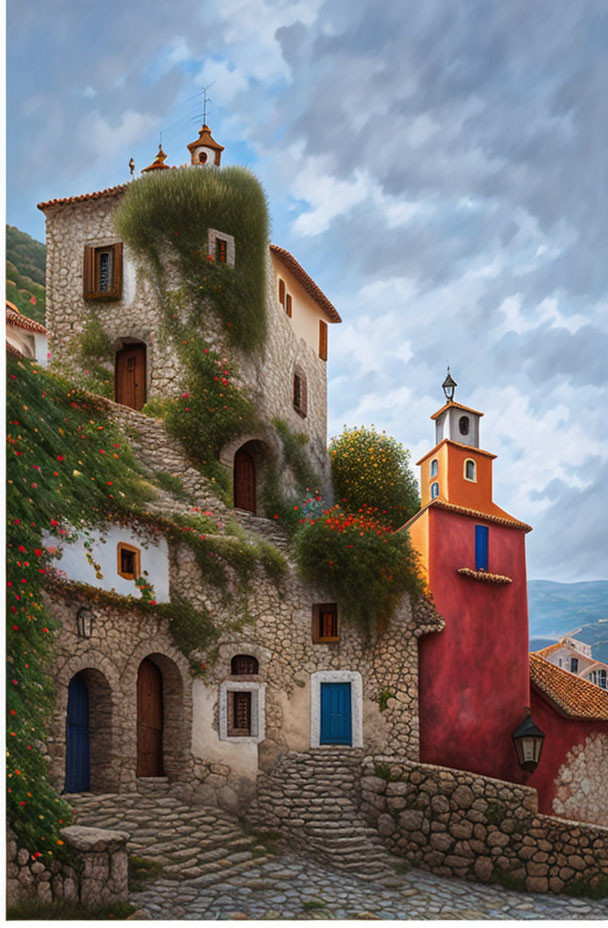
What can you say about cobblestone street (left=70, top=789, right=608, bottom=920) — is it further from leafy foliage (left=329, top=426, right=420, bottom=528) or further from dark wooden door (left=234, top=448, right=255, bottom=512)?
leafy foliage (left=329, top=426, right=420, bottom=528)

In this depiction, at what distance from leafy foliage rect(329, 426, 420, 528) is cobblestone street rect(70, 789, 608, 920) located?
173 inches

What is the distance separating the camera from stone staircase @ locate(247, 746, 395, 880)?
9086 mm

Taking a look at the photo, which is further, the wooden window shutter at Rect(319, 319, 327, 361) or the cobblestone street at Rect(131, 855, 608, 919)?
the wooden window shutter at Rect(319, 319, 327, 361)

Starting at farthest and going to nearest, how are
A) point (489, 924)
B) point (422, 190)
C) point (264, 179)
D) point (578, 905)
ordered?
point (264, 179), point (422, 190), point (578, 905), point (489, 924)

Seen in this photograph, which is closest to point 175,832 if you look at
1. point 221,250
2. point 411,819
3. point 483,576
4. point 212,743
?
point 212,743

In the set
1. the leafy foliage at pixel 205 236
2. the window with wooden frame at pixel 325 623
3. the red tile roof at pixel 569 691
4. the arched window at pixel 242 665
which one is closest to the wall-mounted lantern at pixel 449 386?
the window with wooden frame at pixel 325 623

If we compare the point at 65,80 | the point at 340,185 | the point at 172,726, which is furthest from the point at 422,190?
the point at 172,726

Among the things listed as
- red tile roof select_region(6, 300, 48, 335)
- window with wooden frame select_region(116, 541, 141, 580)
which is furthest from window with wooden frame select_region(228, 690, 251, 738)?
red tile roof select_region(6, 300, 48, 335)

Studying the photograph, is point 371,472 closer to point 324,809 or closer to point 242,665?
point 242,665

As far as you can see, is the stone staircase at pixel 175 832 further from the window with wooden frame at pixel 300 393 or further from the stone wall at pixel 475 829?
Result: the window with wooden frame at pixel 300 393

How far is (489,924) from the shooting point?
26.9 feet

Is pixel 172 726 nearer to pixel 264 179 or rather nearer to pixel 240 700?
pixel 240 700

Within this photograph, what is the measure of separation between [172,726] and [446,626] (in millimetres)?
3000

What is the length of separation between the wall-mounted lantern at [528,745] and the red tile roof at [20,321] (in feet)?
21.5
